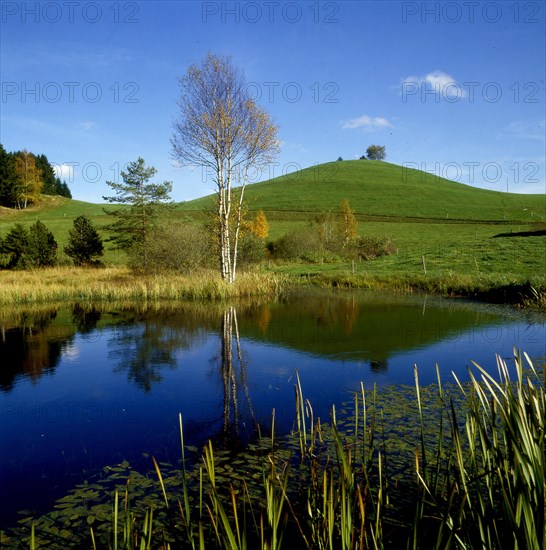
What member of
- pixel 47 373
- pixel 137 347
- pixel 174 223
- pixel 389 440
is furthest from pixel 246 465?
pixel 174 223

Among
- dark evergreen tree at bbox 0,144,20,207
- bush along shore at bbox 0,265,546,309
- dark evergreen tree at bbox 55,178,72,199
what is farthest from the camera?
dark evergreen tree at bbox 55,178,72,199

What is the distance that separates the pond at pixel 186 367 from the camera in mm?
6465

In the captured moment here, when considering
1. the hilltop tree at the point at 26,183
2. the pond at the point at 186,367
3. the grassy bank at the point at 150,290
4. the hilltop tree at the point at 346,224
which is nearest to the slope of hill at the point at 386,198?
the hilltop tree at the point at 346,224

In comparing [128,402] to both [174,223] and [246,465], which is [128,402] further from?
[174,223]

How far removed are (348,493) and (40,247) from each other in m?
39.0

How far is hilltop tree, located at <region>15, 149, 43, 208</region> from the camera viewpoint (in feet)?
265

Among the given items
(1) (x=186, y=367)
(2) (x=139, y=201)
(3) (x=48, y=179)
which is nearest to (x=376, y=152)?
(3) (x=48, y=179)

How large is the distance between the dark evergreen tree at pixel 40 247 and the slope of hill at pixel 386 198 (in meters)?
35.5

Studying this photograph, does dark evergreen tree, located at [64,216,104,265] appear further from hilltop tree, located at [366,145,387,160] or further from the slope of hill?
hilltop tree, located at [366,145,387,160]

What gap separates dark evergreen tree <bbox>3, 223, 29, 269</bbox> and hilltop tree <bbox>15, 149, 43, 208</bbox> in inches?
1997

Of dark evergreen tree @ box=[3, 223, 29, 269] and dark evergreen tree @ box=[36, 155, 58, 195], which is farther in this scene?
dark evergreen tree @ box=[36, 155, 58, 195]

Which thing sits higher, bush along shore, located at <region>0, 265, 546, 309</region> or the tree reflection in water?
bush along shore, located at <region>0, 265, 546, 309</region>

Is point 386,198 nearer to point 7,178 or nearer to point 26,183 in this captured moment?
point 26,183

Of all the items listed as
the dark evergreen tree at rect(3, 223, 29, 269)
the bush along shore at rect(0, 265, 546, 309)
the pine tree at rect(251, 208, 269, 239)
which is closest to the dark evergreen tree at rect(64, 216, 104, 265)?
the dark evergreen tree at rect(3, 223, 29, 269)
